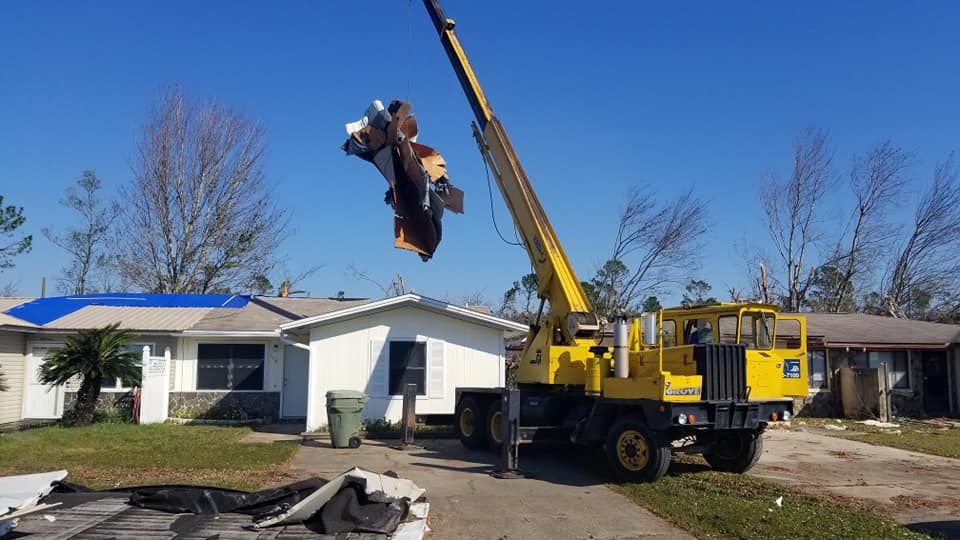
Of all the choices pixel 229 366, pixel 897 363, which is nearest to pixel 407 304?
pixel 229 366

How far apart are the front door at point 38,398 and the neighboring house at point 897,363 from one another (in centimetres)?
2172

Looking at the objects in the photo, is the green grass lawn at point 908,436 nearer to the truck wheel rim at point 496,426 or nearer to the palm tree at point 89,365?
the truck wheel rim at point 496,426

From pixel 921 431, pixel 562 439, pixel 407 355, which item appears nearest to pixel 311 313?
pixel 407 355

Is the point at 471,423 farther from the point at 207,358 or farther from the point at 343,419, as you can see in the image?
the point at 207,358

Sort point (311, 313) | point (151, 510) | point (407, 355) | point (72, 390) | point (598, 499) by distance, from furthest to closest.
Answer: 1. point (311, 313)
2. point (72, 390)
3. point (407, 355)
4. point (598, 499)
5. point (151, 510)

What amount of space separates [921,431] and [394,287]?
25676mm

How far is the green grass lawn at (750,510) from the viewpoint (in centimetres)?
765

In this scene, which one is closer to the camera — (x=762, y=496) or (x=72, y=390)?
(x=762, y=496)

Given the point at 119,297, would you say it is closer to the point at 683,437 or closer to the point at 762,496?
the point at 683,437

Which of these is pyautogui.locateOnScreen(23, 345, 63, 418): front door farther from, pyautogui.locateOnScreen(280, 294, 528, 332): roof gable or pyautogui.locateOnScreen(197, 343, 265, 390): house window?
pyautogui.locateOnScreen(280, 294, 528, 332): roof gable

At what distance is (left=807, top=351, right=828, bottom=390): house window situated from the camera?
889 inches

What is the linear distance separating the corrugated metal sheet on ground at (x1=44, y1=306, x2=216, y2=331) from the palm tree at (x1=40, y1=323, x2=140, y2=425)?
2.04 meters

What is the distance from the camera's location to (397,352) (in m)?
17.8

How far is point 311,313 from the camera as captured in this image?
2242 cm
